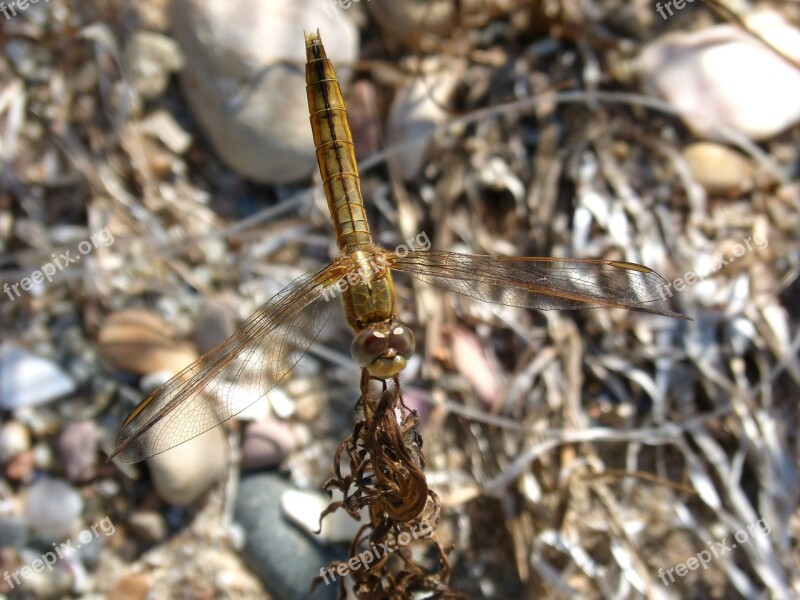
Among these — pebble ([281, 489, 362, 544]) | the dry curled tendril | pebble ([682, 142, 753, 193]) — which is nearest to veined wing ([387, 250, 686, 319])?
the dry curled tendril

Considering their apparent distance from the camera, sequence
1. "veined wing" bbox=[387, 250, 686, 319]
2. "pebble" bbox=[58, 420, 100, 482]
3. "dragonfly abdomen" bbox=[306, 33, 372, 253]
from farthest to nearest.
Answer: "pebble" bbox=[58, 420, 100, 482] → "dragonfly abdomen" bbox=[306, 33, 372, 253] → "veined wing" bbox=[387, 250, 686, 319]

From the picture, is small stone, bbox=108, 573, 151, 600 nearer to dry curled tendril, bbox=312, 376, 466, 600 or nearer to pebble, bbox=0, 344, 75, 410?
pebble, bbox=0, 344, 75, 410

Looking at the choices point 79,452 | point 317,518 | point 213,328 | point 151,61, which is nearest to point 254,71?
point 151,61

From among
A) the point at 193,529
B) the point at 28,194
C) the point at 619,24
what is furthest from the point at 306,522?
the point at 619,24

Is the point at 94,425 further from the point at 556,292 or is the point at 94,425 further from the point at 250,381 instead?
the point at 556,292

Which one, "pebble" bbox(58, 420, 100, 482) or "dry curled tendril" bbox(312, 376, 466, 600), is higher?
"pebble" bbox(58, 420, 100, 482)

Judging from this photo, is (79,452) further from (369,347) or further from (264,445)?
(369,347)

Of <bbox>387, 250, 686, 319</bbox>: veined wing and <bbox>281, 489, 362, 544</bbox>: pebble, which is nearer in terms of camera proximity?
<bbox>387, 250, 686, 319</bbox>: veined wing
